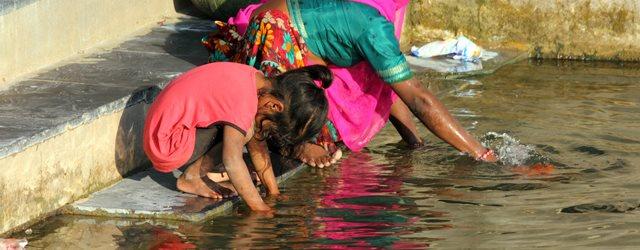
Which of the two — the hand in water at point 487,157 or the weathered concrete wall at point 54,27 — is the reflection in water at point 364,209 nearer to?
the hand in water at point 487,157

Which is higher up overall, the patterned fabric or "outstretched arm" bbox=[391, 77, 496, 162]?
the patterned fabric

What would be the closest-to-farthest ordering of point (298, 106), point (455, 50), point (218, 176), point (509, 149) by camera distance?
point (298, 106) → point (218, 176) → point (509, 149) → point (455, 50)

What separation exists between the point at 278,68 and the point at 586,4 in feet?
11.0

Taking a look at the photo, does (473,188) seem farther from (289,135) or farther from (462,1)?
(462,1)

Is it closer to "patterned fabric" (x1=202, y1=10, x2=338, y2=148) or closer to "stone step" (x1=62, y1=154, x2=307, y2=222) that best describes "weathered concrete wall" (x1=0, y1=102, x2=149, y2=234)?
"stone step" (x1=62, y1=154, x2=307, y2=222)

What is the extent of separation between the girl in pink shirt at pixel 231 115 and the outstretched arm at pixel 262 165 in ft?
0.23

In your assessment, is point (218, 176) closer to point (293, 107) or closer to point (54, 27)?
point (293, 107)

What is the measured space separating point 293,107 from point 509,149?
5.03ft

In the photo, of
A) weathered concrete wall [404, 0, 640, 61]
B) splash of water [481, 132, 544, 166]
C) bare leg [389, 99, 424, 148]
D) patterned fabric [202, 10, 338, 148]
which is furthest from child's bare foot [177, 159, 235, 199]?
weathered concrete wall [404, 0, 640, 61]

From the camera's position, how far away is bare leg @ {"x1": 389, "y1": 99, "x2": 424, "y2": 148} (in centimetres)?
696

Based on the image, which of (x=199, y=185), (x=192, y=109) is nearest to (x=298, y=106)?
(x=192, y=109)

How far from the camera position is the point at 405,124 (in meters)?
6.95

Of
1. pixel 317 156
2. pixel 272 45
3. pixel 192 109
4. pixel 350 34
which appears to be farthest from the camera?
pixel 317 156

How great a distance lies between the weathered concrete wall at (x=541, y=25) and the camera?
9.02m
